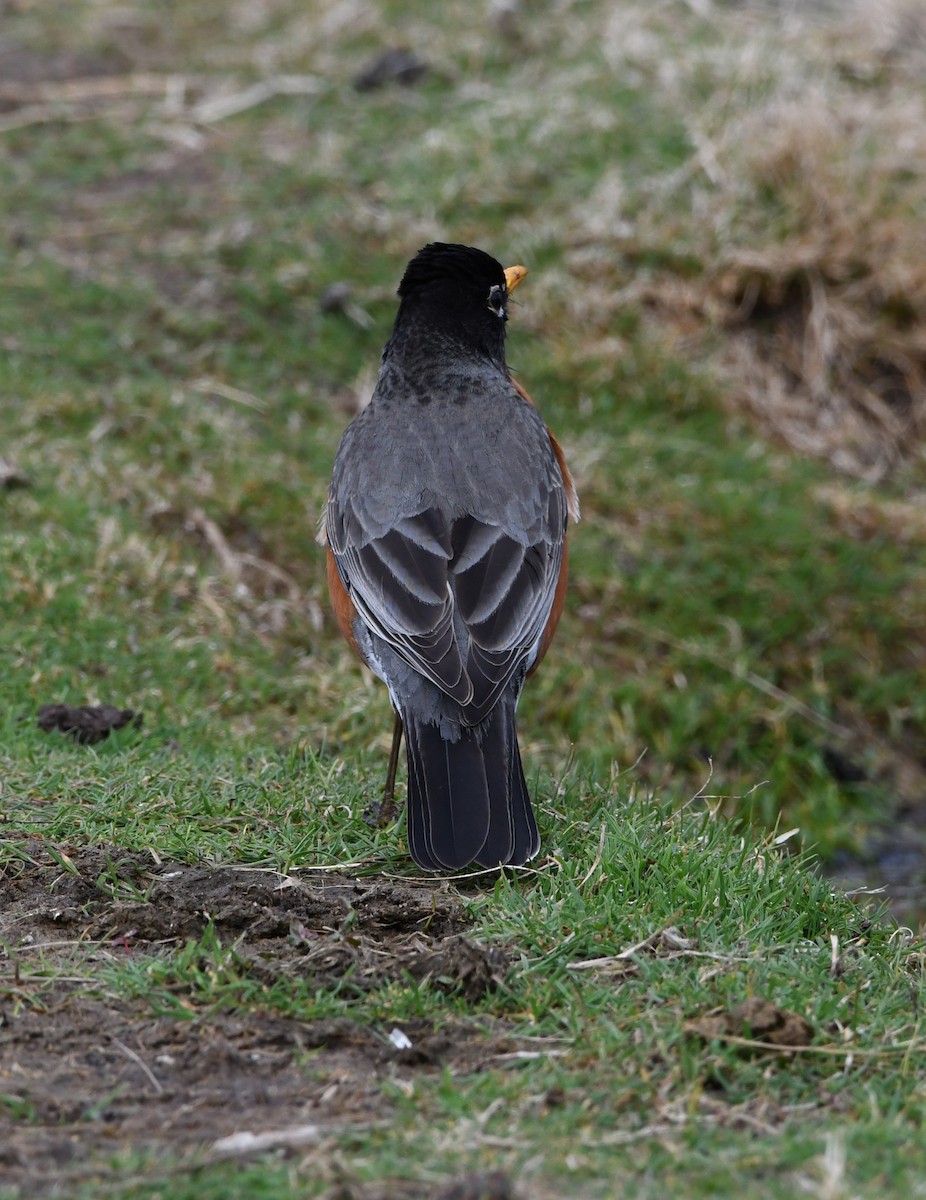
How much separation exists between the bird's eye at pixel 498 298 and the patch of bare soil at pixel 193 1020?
2.74 m

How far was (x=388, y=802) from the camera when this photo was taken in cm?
516

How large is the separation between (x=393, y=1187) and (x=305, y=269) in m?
7.71

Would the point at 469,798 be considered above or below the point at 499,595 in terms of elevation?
below

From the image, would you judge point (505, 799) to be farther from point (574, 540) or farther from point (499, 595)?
point (574, 540)

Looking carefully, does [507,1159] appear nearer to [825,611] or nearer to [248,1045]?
[248,1045]

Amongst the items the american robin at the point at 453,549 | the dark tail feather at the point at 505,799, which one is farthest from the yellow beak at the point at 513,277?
the dark tail feather at the point at 505,799

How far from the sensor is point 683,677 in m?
8.05

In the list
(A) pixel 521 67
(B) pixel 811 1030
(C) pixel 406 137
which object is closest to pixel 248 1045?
(B) pixel 811 1030

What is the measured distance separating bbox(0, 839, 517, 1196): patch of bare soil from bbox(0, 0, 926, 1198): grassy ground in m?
0.03

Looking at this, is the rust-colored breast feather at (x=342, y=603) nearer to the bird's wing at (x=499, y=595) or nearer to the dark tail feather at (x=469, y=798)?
the bird's wing at (x=499, y=595)

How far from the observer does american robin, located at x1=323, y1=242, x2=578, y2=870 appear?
15.0 ft

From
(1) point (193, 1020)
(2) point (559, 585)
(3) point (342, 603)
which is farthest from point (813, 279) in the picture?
(1) point (193, 1020)

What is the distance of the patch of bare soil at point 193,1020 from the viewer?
10.5 feet

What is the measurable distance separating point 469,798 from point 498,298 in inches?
102
